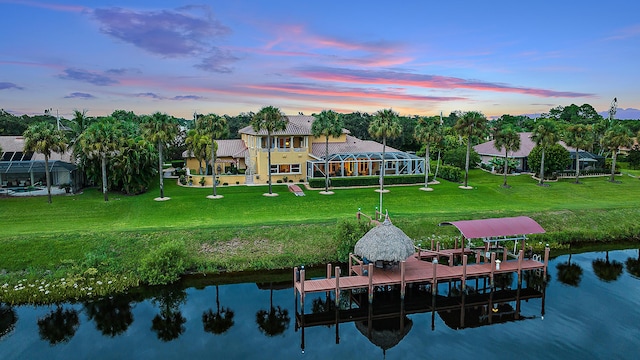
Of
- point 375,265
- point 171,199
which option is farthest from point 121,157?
point 375,265

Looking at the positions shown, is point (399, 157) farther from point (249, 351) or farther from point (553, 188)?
point (249, 351)

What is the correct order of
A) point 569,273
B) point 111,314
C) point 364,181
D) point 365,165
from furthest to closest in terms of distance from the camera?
point 365,165
point 364,181
point 569,273
point 111,314

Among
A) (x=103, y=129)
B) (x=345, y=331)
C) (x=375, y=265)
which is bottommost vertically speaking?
(x=345, y=331)

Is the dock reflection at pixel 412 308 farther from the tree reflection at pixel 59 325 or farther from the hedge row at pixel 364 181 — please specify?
the hedge row at pixel 364 181

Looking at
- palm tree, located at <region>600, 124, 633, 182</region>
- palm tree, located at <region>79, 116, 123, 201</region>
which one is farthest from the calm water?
palm tree, located at <region>600, 124, 633, 182</region>

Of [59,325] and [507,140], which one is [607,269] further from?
[59,325]

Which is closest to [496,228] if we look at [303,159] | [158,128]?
[303,159]
